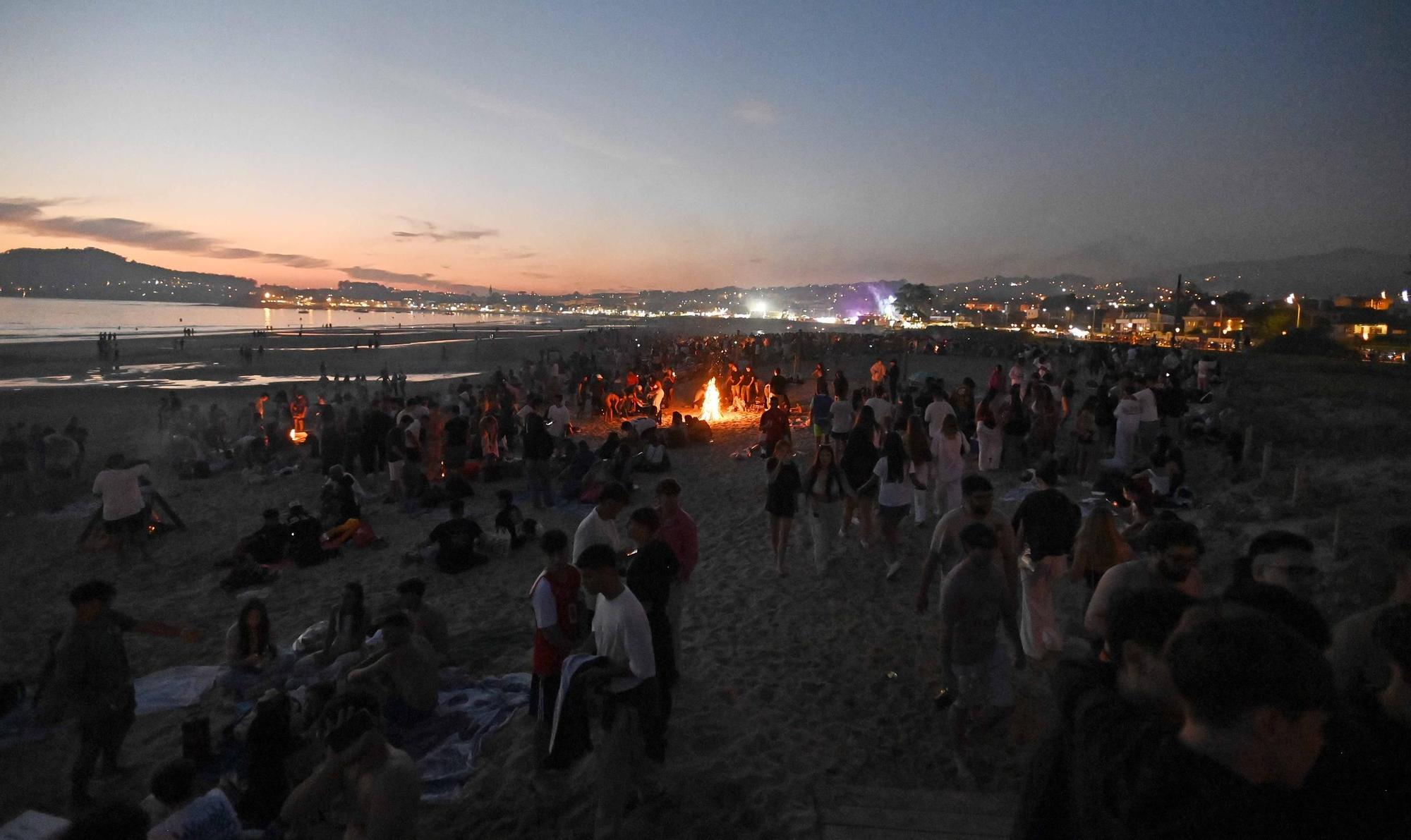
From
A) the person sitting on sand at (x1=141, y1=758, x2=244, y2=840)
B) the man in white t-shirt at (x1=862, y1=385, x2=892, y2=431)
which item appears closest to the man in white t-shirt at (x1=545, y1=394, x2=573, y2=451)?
the man in white t-shirt at (x1=862, y1=385, x2=892, y2=431)

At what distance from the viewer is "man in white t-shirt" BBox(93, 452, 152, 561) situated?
887 centimetres

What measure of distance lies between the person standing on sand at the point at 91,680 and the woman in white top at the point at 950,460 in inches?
275

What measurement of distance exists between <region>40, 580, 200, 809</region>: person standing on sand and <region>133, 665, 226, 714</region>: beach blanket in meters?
1.19

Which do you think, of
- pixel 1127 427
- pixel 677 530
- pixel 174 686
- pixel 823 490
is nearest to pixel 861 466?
pixel 823 490

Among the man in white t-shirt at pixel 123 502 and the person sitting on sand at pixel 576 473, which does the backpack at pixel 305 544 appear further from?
the person sitting on sand at pixel 576 473

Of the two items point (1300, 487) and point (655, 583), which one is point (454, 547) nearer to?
point (655, 583)

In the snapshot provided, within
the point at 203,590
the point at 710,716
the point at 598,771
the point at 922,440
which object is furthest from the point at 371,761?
the point at 203,590

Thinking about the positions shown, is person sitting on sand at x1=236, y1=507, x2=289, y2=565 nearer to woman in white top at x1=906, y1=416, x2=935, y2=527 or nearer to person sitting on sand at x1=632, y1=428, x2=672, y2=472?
person sitting on sand at x1=632, y1=428, x2=672, y2=472

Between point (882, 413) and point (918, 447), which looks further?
point (882, 413)

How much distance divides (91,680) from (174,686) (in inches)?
72.6

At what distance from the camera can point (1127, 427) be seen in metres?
10.5

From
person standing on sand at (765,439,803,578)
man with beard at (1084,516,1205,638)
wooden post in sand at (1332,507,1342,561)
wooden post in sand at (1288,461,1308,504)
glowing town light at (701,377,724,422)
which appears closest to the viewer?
man with beard at (1084,516,1205,638)

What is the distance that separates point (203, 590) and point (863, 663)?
7857mm

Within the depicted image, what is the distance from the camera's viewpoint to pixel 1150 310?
9069 centimetres
